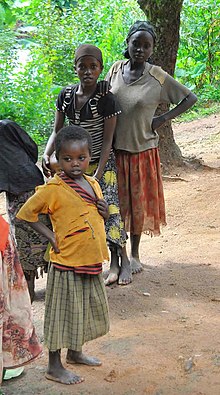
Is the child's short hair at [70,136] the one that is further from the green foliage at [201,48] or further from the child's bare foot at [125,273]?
the green foliage at [201,48]

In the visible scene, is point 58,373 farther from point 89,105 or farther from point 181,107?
point 181,107

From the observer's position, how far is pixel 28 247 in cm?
379

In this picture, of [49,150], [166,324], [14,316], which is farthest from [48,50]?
[14,316]

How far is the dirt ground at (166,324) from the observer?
117 inches

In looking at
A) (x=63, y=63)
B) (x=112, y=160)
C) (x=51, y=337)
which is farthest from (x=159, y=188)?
(x=63, y=63)

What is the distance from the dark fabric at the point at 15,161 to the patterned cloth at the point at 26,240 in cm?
9

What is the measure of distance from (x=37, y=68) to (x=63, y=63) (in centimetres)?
→ 94

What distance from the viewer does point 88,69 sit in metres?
3.80

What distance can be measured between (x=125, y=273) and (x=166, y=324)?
753mm

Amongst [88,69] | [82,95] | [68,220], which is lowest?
[68,220]

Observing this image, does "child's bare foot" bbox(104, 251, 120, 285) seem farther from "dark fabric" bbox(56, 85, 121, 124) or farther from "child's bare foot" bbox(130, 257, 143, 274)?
"dark fabric" bbox(56, 85, 121, 124)

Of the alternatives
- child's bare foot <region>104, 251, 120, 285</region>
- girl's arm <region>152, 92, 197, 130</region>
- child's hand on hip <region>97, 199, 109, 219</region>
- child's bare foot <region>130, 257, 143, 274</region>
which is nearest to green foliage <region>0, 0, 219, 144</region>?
girl's arm <region>152, 92, 197, 130</region>

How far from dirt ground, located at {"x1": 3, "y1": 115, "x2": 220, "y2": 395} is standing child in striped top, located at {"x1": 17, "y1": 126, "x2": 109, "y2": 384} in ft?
0.70

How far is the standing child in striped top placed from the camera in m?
2.94
